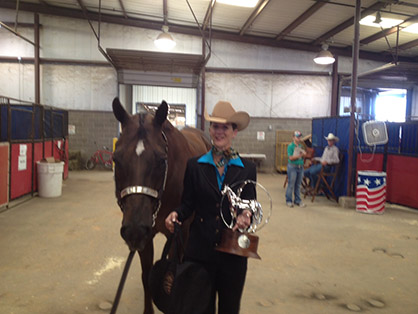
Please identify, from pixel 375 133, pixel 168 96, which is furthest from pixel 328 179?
pixel 168 96

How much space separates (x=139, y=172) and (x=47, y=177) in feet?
20.7

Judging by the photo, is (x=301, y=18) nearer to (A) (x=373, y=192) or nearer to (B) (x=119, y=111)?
(A) (x=373, y=192)

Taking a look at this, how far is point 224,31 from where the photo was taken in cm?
1264

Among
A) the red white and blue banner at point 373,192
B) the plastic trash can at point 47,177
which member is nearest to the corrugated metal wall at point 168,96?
the plastic trash can at point 47,177

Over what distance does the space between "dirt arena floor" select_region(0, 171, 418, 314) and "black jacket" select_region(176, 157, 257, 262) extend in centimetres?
132

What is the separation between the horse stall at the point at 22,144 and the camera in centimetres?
598

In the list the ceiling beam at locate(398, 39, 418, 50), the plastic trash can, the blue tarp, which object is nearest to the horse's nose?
the blue tarp

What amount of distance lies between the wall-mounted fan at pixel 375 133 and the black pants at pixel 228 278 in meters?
6.38

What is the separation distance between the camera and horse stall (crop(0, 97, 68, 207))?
5.98 m

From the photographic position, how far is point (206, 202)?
176 cm

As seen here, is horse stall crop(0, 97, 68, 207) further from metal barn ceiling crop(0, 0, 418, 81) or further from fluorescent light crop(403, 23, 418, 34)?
fluorescent light crop(403, 23, 418, 34)

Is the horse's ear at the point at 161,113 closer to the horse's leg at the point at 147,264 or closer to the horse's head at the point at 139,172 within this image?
the horse's head at the point at 139,172

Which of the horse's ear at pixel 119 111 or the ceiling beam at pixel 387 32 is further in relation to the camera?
the ceiling beam at pixel 387 32

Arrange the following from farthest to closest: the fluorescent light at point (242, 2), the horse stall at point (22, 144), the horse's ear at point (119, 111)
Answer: the fluorescent light at point (242, 2) < the horse stall at point (22, 144) < the horse's ear at point (119, 111)
